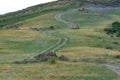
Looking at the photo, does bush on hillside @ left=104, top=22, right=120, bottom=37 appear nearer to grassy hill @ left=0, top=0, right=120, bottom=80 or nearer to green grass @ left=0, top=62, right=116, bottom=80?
grassy hill @ left=0, top=0, right=120, bottom=80

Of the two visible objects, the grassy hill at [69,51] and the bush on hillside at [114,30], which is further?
the bush on hillside at [114,30]

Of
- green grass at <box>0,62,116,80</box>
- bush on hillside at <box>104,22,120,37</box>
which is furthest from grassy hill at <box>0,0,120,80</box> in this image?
bush on hillside at <box>104,22,120,37</box>

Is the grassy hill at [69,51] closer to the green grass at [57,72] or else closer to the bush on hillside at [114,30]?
the green grass at [57,72]

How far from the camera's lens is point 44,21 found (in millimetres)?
163250

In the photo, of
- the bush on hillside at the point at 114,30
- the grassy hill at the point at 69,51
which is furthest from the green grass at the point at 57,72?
the bush on hillside at the point at 114,30

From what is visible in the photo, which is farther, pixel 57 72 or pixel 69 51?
pixel 69 51

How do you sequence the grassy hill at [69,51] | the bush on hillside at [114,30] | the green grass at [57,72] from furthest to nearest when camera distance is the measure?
the bush on hillside at [114,30]
the grassy hill at [69,51]
the green grass at [57,72]

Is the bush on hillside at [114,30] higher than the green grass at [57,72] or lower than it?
lower

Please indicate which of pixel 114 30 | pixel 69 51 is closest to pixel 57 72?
pixel 69 51

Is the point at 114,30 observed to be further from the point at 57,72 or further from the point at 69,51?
the point at 57,72

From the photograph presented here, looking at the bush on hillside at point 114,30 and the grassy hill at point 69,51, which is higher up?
the grassy hill at point 69,51

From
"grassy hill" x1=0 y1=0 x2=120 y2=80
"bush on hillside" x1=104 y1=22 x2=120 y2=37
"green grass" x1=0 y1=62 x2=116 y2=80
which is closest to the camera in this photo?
"green grass" x1=0 y1=62 x2=116 y2=80

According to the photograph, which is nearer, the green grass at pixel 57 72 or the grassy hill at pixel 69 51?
the green grass at pixel 57 72

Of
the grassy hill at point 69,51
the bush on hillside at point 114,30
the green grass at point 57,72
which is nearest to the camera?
the green grass at point 57,72
